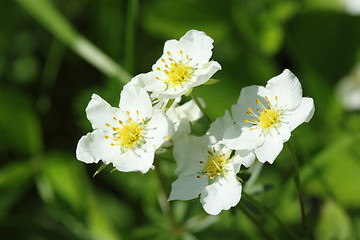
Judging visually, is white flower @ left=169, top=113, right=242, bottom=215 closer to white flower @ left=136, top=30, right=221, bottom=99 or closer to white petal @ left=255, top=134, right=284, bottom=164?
white petal @ left=255, top=134, right=284, bottom=164

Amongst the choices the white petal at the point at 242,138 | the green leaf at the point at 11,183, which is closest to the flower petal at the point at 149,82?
the white petal at the point at 242,138

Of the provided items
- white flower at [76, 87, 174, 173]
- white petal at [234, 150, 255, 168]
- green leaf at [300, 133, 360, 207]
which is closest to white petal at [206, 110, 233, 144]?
white petal at [234, 150, 255, 168]

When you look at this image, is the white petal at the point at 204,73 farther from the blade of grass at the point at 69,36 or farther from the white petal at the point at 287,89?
the blade of grass at the point at 69,36

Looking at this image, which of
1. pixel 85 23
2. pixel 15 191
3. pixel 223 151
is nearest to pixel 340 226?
pixel 223 151

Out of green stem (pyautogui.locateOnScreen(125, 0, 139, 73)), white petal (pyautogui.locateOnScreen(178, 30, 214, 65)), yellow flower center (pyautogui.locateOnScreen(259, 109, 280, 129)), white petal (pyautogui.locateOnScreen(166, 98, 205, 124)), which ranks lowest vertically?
yellow flower center (pyautogui.locateOnScreen(259, 109, 280, 129))

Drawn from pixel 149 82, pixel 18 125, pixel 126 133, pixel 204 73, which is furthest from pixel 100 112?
pixel 18 125

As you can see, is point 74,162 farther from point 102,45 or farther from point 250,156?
point 250,156
